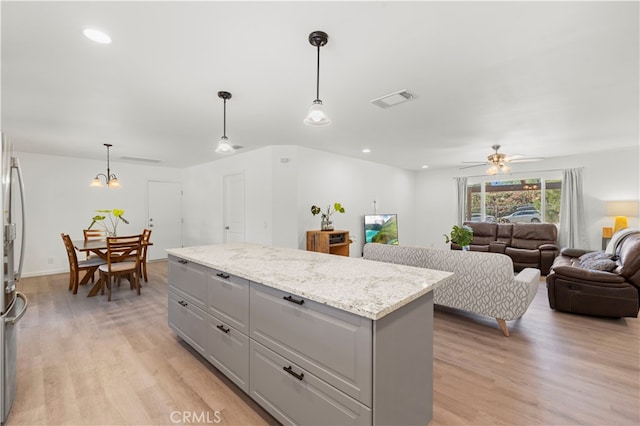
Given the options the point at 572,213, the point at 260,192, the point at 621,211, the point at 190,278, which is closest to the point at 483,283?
the point at 190,278

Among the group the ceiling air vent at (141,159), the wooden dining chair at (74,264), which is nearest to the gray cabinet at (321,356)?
the wooden dining chair at (74,264)

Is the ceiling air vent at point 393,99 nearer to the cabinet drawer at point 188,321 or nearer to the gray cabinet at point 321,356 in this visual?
the gray cabinet at point 321,356

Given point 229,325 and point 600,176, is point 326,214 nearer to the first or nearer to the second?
point 229,325

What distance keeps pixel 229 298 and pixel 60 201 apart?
6172mm

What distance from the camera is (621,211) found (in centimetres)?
532

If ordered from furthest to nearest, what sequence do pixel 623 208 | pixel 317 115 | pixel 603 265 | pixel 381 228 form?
pixel 381 228, pixel 623 208, pixel 603 265, pixel 317 115

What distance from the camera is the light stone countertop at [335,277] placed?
1372 millimetres

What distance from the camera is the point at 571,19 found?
1741 millimetres

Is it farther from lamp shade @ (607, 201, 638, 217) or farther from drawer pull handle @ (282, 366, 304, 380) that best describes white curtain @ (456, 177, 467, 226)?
drawer pull handle @ (282, 366, 304, 380)

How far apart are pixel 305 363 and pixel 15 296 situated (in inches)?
84.1

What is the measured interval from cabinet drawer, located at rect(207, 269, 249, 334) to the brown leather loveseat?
6.00m

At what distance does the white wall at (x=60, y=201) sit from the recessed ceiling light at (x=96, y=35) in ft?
18.1

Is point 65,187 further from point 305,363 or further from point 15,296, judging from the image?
point 305,363

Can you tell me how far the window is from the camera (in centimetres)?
657
